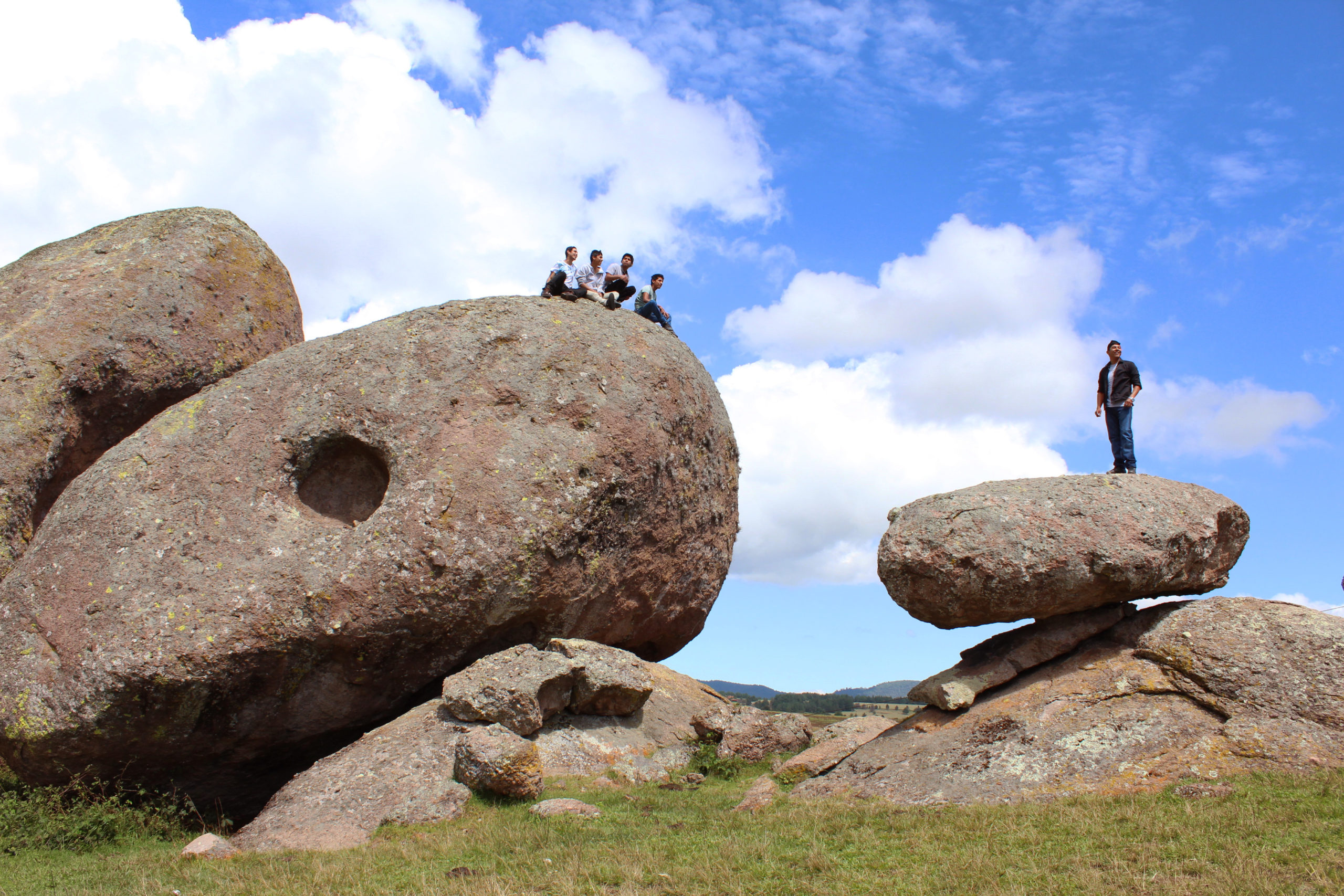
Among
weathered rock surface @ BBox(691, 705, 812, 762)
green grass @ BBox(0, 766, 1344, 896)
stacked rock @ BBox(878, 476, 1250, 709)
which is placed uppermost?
stacked rock @ BBox(878, 476, 1250, 709)

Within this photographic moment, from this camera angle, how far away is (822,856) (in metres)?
8.36

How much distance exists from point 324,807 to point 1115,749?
906 centimetres

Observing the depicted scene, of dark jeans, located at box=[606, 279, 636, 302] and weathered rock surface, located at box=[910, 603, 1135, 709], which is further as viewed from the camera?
dark jeans, located at box=[606, 279, 636, 302]

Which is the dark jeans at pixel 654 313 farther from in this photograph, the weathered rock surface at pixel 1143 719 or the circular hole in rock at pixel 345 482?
the weathered rock surface at pixel 1143 719

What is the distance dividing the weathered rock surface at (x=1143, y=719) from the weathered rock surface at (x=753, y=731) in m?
2.44

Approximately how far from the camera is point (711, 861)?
835cm

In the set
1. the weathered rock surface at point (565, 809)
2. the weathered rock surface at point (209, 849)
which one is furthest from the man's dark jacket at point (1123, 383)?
the weathered rock surface at point (209, 849)

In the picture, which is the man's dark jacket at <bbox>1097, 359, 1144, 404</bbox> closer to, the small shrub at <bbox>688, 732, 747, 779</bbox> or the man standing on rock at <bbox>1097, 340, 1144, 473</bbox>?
the man standing on rock at <bbox>1097, 340, 1144, 473</bbox>

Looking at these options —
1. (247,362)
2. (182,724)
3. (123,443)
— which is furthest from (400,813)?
(247,362)

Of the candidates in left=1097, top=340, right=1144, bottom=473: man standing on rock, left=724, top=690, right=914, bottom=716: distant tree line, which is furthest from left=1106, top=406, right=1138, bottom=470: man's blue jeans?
left=724, top=690, right=914, bottom=716: distant tree line

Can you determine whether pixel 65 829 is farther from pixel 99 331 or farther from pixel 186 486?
pixel 99 331

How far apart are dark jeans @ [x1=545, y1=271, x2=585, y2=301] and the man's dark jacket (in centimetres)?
840

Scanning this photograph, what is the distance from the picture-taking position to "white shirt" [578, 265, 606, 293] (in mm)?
16062

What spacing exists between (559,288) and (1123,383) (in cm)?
880
